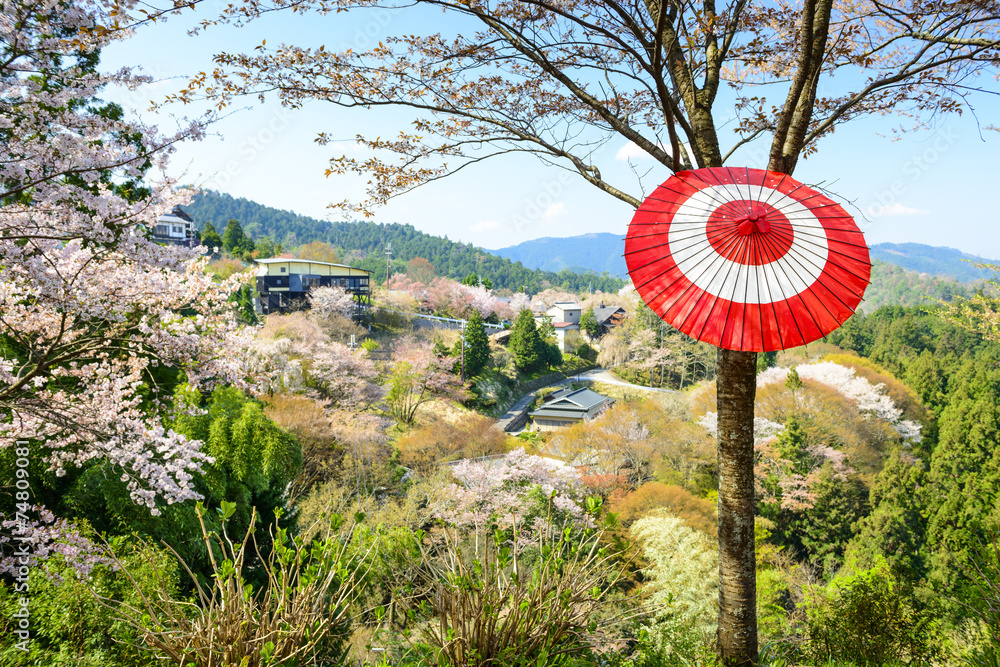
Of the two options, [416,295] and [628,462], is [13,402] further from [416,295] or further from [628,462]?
[416,295]

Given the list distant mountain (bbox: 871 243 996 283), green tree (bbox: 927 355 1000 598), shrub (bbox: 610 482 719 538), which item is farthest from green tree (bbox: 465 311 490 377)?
distant mountain (bbox: 871 243 996 283)

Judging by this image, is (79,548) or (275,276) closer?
(79,548)

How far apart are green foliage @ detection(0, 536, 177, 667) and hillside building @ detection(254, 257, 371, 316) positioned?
2217 cm

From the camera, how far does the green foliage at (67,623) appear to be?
7.59 ft

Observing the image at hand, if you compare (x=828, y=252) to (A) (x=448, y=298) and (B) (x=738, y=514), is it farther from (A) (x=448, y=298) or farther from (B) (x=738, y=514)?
(A) (x=448, y=298)

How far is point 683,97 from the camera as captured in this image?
2678 mm

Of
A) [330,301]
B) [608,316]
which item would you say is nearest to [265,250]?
[330,301]

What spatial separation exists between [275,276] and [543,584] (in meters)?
25.7

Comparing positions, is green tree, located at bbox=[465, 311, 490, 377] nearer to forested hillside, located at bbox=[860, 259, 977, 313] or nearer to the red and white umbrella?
the red and white umbrella

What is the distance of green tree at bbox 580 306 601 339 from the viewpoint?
34062 mm

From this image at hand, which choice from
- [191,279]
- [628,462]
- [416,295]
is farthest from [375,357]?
[191,279]

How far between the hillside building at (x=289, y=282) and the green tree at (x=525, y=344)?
8.31 m

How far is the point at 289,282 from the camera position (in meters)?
25.0

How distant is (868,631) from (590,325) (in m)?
31.6
